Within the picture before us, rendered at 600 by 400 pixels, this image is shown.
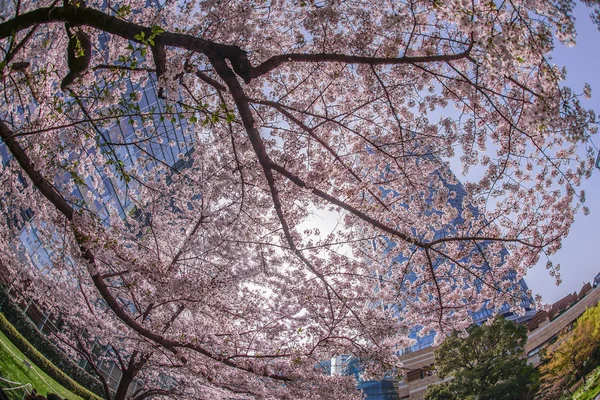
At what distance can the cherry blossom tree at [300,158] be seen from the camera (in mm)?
4203

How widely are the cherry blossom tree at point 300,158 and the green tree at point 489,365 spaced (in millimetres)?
11925

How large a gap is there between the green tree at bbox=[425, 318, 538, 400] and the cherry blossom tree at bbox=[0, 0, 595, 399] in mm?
11925

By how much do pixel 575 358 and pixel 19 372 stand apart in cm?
2423

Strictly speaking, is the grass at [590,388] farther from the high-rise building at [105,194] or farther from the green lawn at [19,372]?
the green lawn at [19,372]

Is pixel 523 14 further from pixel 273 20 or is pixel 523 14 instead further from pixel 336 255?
pixel 336 255

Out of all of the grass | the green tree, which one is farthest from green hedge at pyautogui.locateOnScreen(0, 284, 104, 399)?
the grass

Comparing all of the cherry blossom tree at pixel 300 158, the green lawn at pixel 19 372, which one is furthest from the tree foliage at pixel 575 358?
the green lawn at pixel 19 372

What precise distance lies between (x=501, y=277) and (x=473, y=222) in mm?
1703

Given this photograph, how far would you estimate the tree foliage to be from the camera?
18.8 metres

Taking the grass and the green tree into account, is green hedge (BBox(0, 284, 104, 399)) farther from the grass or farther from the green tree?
the grass

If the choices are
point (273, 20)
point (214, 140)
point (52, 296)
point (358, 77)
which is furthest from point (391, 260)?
point (52, 296)

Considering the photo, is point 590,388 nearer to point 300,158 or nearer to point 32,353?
point 300,158

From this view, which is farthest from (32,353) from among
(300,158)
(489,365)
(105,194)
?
(489,365)

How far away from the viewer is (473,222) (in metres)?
6.39
